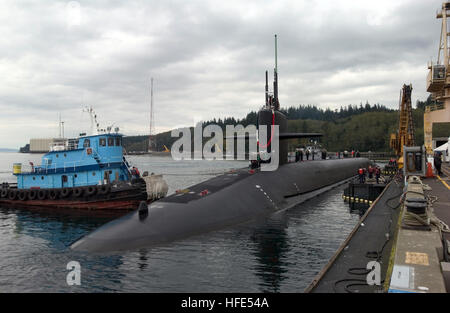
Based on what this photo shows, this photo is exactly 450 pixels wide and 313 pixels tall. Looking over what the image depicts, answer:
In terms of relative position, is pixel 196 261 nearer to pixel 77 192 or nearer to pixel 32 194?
pixel 77 192

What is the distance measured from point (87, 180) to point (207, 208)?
44.3ft

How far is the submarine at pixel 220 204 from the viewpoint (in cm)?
1357

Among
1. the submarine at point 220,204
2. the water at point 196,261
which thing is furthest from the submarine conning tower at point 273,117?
the water at point 196,261

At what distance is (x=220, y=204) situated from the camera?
16828 mm

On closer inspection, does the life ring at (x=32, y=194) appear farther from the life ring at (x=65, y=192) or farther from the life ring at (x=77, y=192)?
the life ring at (x=77, y=192)

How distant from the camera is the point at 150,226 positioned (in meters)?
14.1

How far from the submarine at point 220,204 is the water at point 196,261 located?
0.48 meters

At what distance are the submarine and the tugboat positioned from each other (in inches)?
289

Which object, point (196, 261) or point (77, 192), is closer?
point (196, 261)

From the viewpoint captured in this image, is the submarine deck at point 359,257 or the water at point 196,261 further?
the water at point 196,261

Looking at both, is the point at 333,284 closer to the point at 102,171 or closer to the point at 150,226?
the point at 150,226

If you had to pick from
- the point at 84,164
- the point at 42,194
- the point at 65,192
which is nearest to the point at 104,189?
the point at 84,164

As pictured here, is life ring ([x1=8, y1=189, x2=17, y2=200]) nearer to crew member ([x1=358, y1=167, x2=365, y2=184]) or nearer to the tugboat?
the tugboat
